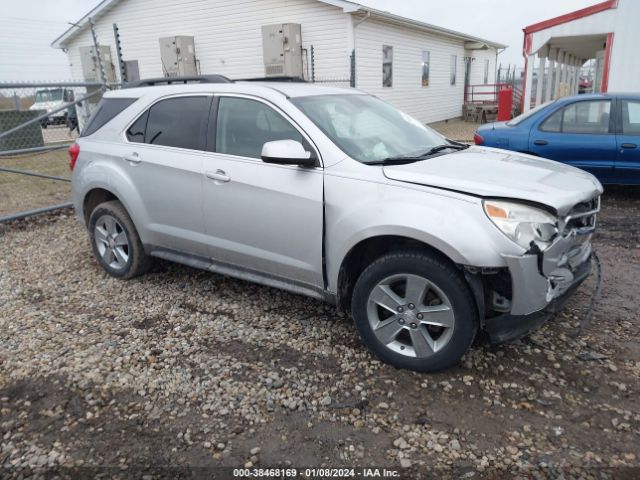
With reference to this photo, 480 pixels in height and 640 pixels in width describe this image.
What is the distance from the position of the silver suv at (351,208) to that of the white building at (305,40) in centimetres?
1017

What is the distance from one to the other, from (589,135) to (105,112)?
5820mm

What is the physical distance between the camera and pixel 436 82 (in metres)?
21.1

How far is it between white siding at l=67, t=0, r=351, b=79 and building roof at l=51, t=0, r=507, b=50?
0.35m

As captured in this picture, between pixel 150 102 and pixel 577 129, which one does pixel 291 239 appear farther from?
pixel 577 129

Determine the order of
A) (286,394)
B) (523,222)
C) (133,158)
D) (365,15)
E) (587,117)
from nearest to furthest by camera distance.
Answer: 1. (523,222)
2. (286,394)
3. (133,158)
4. (587,117)
5. (365,15)

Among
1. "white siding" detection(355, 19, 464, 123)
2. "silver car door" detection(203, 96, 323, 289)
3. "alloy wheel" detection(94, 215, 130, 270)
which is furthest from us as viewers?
"white siding" detection(355, 19, 464, 123)

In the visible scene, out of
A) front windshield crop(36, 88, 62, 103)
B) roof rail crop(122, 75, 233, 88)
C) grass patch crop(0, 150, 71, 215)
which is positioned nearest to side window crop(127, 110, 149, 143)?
roof rail crop(122, 75, 233, 88)

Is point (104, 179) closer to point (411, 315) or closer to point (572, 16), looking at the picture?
point (411, 315)

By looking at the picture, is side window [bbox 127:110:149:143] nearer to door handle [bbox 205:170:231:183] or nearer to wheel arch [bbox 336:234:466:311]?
door handle [bbox 205:170:231:183]

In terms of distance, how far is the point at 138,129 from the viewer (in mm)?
4336

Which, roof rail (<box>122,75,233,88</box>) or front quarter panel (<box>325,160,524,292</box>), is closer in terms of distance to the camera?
front quarter panel (<box>325,160,524,292</box>)

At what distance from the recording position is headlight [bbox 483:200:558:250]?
270cm

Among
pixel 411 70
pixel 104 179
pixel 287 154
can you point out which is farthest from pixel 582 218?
pixel 411 70

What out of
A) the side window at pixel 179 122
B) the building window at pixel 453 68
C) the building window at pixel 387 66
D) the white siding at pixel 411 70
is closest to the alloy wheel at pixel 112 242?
the side window at pixel 179 122
